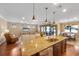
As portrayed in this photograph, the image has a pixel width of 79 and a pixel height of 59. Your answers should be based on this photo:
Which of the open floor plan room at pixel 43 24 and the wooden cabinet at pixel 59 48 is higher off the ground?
the open floor plan room at pixel 43 24

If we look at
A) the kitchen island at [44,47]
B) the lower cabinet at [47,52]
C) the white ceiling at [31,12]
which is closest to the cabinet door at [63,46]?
the kitchen island at [44,47]

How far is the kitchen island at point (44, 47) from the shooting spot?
6.25 ft

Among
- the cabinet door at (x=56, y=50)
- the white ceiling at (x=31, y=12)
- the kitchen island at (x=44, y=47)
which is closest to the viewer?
the kitchen island at (x=44, y=47)

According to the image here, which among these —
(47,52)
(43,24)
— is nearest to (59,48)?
(47,52)

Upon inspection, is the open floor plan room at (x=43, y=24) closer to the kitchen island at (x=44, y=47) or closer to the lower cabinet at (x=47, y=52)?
the kitchen island at (x=44, y=47)

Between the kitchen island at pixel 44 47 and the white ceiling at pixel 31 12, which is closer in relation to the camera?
the kitchen island at pixel 44 47

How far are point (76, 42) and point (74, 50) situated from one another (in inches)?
13.2

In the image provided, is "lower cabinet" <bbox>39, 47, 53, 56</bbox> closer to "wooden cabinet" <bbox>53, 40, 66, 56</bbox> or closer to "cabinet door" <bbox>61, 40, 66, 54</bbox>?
"wooden cabinet" <bbox>53, 40, 66, 56</bbox>

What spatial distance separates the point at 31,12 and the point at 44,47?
1.04 m

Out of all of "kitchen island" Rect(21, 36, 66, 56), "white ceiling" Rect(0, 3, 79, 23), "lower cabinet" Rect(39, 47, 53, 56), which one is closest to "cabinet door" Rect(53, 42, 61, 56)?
"kitchen island" Rect(21, 36, 66, 56)

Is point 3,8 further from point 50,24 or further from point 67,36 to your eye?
point 67,36

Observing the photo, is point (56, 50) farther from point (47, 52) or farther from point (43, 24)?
point (43, 24)

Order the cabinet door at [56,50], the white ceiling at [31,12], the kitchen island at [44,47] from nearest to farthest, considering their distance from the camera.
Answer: the kitchen island at [44,47] → the cabinet door at [56,50] → the white ceiling at [31,12]

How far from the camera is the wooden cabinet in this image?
2215 mm
